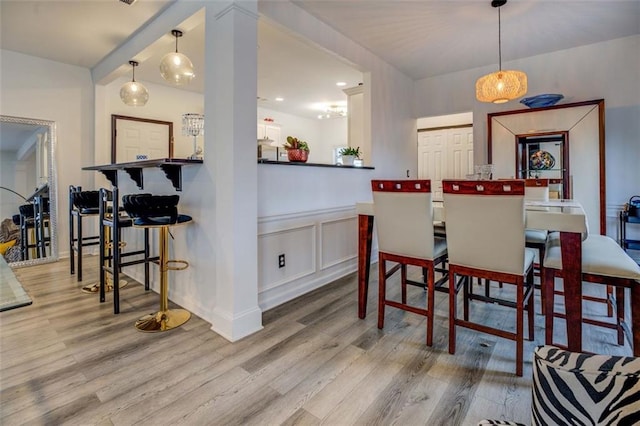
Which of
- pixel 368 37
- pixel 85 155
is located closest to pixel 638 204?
pixel 368 37

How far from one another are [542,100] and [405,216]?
316 centimetres

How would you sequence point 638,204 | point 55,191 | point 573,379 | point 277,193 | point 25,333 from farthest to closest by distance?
1. point 55,191
2. point 638,204
3. point 277,193
4. point 25,333
5. point 573,379

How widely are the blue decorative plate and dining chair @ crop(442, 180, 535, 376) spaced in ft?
9.45

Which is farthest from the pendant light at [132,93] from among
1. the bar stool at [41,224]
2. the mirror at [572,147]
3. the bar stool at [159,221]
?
the mirror at [572,147]

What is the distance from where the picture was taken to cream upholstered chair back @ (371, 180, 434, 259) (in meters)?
1.96

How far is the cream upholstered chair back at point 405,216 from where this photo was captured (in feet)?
6.44

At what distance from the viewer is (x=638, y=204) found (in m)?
3.42

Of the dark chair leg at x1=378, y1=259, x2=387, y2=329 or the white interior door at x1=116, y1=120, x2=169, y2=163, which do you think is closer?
the dark chair leg at x1=378, y1=259, x2=387, y2=329

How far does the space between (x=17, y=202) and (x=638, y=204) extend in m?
7.16

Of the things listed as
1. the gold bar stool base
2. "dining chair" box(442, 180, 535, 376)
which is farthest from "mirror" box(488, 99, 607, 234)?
the gold bar stool base

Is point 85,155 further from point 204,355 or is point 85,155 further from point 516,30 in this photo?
point 516,30

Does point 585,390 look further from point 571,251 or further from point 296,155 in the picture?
point 296,155

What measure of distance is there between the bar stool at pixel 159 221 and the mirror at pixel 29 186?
2750 mm

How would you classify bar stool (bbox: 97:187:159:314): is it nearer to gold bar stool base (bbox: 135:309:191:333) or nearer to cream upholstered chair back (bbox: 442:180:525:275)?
gold bar stool base (bbox: 135:309:191:333)
